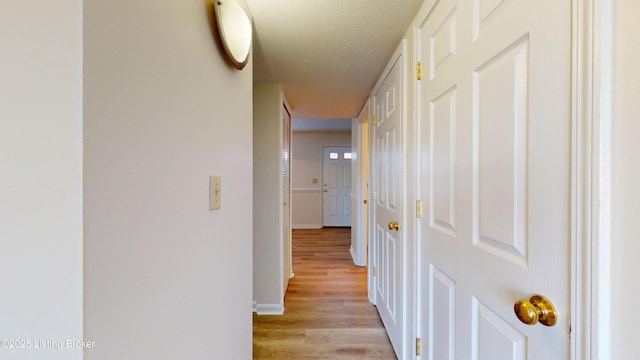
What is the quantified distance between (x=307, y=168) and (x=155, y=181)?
5.55 meters

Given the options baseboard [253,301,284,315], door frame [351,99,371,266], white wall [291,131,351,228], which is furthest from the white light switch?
white wall [291,131,351,228]

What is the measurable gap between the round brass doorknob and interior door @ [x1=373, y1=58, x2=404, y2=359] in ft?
3.30

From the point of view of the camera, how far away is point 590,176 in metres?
0.51

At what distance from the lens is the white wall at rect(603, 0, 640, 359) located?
0.46 metres

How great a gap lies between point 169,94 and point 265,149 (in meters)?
1.69

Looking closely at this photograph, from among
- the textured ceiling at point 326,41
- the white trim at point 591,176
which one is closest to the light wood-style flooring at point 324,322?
the white trim at point 591,176

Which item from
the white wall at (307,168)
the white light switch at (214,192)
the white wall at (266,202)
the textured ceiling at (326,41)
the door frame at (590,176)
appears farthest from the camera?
the white wall at (307,168)

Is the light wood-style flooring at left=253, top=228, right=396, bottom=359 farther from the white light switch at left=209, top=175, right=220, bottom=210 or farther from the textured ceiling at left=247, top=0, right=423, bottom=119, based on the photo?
the textured ceiling at left=247, top=0, right=423, bottom=119

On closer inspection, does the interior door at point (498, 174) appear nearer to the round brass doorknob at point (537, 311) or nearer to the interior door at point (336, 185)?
the round brass doorknob at point (537, 311)

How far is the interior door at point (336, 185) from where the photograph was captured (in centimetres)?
611

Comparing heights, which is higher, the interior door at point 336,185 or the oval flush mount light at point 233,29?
the oval flush mount light at point 233,29

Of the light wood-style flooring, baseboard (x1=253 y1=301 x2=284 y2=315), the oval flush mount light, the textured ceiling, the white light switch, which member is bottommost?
the light wood-style flooring
